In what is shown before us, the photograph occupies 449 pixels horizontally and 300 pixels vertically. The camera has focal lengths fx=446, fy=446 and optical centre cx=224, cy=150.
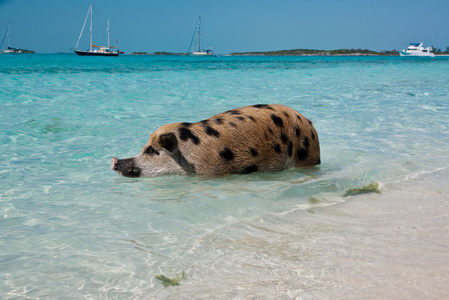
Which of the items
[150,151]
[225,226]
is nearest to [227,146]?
[150,151]

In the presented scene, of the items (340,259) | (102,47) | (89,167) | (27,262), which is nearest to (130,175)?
(89,167)

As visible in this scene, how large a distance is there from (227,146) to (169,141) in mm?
749

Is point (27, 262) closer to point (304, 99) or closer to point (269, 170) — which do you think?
point (269, 170)

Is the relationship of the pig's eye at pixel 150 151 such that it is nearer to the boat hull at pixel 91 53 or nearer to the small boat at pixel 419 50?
the boat hull at pixel 91 53

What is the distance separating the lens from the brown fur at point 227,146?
18.5 feet

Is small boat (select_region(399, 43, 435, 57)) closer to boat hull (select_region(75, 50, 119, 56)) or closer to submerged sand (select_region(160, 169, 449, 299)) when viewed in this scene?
boat hull (select_region(75, 50, 119, 56))

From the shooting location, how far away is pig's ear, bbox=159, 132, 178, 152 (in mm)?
5664

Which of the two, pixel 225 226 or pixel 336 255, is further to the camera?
pixel 225 226

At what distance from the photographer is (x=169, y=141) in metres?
5.71

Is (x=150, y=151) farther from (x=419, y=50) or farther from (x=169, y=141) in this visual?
(x=419, y=50)

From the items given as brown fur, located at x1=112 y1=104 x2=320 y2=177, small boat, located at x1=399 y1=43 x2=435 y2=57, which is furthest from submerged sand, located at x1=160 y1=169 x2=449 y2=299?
small boat, located at x1=399 y1=43 x2=435 y2=57

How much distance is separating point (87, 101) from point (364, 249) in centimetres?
1264

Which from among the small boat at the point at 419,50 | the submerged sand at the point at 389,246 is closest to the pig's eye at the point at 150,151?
the submerged sand at the point at 389,246

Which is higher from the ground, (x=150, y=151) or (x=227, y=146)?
(x=227, y=146)
